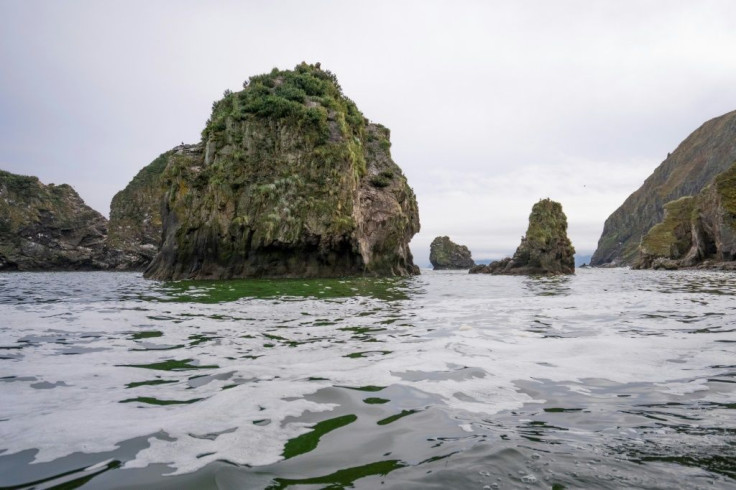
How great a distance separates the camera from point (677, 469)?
214 cm

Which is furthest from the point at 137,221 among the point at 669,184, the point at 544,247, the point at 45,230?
the point at 669,184

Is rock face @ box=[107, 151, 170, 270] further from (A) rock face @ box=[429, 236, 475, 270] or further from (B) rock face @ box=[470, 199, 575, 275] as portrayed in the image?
(A) rock face @ box=[429, 236, 475, 270]

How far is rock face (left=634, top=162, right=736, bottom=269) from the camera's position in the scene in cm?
4897

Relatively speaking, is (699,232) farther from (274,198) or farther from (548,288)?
(274,198)

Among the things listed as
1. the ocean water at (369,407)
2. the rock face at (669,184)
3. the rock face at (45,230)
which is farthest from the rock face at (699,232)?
the rock face at (45,230)

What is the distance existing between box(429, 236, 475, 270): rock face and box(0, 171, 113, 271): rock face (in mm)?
74481

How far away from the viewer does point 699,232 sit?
56.6m

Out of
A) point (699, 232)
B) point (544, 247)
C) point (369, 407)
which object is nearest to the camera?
point (369, 407)

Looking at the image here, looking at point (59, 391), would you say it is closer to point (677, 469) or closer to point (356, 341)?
point (356, 341)

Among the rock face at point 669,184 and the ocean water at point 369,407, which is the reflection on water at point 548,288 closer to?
the ocean water at point 369,407

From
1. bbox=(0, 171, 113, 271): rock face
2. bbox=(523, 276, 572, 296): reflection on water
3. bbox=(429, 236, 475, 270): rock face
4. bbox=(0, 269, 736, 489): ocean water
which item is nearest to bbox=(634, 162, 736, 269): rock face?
bbox=(523, 276, 572, 296): reflection on water

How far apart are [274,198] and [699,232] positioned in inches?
2335

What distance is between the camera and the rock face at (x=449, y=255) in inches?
4291

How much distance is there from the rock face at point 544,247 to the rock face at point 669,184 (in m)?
89.0
